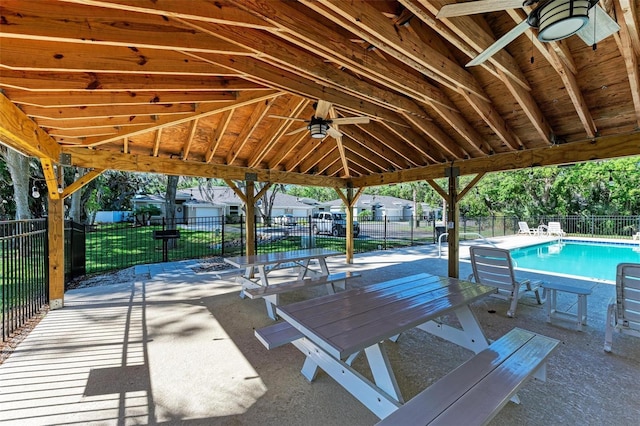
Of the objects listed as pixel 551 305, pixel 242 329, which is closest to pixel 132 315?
pixel 242 329

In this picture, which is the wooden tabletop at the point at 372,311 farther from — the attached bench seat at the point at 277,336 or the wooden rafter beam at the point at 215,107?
the wooden rafter beam at the point at 215,107

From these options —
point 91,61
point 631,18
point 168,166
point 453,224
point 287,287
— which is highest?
point 631,18

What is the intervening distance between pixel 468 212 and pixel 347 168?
2012cm

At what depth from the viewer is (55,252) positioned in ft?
14.7

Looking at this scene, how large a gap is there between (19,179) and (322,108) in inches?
378

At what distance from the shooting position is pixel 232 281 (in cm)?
623

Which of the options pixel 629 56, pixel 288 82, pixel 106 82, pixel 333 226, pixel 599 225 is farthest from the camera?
pixel 333 226

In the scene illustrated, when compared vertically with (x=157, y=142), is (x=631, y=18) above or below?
above

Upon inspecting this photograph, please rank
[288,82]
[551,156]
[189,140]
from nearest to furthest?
[288,82]
[551,156]
[189,140]

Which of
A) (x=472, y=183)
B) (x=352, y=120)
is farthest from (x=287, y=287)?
(x=472, y=183)

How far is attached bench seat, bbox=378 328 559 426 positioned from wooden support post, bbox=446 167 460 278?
3841 millimetres

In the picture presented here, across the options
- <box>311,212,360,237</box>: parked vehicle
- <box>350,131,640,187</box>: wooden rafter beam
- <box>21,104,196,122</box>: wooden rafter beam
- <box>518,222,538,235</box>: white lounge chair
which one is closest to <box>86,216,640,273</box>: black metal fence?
<box>311,212,360,237</box>: parked vehicle

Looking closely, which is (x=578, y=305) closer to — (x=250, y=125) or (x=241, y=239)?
(x=250, y=125)

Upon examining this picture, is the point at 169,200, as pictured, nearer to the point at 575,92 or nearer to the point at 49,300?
the point at 49,300
